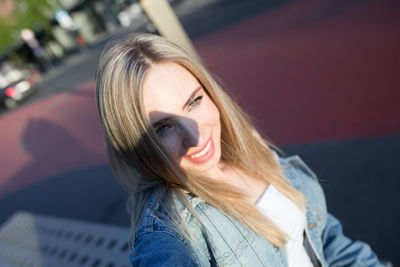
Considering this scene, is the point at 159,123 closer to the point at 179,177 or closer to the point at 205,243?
the point at 179,177

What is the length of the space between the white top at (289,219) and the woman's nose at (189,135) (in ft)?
1.51

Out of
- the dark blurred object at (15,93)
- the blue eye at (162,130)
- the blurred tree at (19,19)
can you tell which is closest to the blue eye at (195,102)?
the blue eye at (162,130)

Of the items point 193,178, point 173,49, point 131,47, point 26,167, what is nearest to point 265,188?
point 193,178

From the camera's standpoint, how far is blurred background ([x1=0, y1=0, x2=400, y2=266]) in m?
2.63

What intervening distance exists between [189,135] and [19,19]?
1088 inches

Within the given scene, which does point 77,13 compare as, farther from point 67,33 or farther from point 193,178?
point 193,178

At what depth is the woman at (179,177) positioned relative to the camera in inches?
41.3

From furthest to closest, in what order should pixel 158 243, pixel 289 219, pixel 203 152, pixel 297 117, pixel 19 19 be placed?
pixel 19 19 → pixel 297 117 → pixel 289 219 → pixel 203 152 → pixel 158 243

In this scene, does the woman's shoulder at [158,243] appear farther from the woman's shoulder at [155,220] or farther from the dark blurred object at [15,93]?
the dark blurred object at [15,93]

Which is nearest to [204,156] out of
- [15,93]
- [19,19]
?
[15,93]

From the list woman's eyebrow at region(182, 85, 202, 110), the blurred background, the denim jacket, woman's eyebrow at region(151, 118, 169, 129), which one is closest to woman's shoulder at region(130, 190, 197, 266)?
the denim jacket

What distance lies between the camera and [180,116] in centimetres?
113

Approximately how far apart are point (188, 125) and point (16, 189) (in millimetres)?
5912

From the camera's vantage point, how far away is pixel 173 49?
1.24 meters
